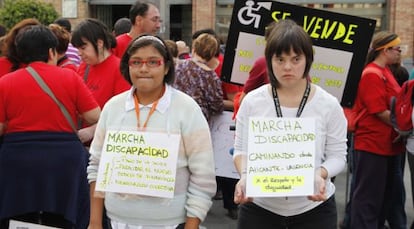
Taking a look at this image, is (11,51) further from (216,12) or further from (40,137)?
(216,12)

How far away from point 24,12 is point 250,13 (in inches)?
550

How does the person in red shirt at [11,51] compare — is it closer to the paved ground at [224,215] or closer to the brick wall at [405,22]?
the paved ground at [224,215]

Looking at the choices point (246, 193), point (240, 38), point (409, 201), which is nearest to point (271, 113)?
point (246, 193)

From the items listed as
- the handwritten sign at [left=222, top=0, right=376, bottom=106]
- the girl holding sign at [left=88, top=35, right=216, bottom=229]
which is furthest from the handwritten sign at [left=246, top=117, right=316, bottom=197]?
the handwritten sign at [left=222, top=0, right=376, bottom=106]

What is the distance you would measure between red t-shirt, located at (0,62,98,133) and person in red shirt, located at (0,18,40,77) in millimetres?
449

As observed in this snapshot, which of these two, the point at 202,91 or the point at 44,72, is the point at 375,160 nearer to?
the point at 202,91

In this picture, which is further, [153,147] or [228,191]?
[228,191]

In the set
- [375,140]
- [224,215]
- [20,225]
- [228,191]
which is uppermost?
[375,140]

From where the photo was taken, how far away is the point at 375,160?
203 inches

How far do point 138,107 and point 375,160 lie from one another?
2.97 m

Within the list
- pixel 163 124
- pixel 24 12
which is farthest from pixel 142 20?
pixel 24 12

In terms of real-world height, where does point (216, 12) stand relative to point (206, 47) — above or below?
above

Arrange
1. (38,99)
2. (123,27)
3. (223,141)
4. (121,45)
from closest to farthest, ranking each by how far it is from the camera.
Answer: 1. (38,99)
2. (121,45)
3. (223,141)
4. (123,27)

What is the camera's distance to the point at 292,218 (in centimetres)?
282
